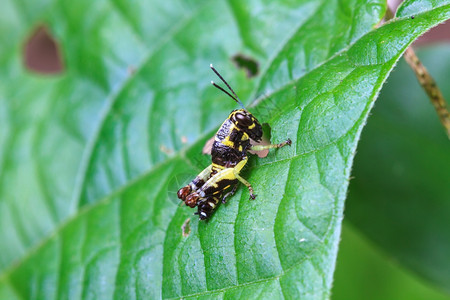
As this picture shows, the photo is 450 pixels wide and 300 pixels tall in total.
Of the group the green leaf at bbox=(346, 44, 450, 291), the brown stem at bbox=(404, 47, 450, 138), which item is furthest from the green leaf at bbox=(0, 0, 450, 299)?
the green leaf at bbox=(346, 44, 450, 291)

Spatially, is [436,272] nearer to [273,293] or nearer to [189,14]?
[273,293]

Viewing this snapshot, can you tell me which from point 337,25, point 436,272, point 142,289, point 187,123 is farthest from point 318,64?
point 436,272

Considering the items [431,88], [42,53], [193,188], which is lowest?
[431,88]

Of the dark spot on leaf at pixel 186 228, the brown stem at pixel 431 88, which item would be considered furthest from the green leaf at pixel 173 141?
the brown stem at pixel 431 88

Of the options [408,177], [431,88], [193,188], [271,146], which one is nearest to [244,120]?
[271,146]

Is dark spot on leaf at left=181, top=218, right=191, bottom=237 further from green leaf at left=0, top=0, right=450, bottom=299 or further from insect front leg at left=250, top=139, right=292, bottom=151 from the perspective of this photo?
insect front leg at left=250, top=139, right=292, bottom=151

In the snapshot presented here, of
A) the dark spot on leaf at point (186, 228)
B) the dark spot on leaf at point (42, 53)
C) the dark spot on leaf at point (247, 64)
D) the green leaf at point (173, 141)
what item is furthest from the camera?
the dark spot on leaf at point (42, 53)

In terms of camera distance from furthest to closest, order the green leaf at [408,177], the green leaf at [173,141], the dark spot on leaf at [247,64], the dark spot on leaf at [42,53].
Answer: the dark spot on leaf at [42,53] < the green leaf at [408,177] < the dark spot on leaf at [247,64] < the green leaf at [173,141]

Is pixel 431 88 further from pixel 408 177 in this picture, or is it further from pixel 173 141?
pixel 173 141

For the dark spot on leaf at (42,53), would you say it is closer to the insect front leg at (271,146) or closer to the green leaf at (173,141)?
the green leaf at (173,141)
